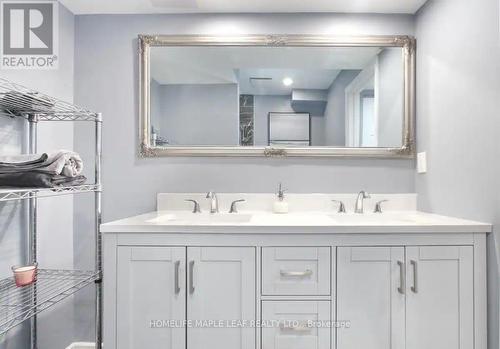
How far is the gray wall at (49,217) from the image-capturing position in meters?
1.42

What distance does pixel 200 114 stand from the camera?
5.98ft

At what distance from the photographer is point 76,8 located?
1.77 metres

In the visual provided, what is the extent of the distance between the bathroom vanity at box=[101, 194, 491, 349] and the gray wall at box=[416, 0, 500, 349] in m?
0.16

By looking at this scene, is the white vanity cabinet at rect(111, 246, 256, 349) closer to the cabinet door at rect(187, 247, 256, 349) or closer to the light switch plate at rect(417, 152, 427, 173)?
the cabinet door at rect(187, 247, 256, 349)

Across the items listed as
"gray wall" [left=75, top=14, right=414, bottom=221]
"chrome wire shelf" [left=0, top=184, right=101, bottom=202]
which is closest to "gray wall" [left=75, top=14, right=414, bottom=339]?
"gray wall" [left=75, top=14, right=414, bottom=221]

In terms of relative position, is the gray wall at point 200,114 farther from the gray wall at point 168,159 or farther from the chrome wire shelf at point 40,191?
the chrome wire shelf at point 40,191

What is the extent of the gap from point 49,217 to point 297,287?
1430 mm

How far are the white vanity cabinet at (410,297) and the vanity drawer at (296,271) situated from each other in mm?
77

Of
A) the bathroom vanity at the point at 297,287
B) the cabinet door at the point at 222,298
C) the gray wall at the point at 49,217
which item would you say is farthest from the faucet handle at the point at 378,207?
the gray wall at the point at 49,217

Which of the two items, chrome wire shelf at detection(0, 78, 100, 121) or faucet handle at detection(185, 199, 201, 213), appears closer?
chrome wire shelf at detection(0, 78, 100, 121)

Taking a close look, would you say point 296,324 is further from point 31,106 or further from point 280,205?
point 31,106

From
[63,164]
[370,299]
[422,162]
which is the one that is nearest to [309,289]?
[370,299]

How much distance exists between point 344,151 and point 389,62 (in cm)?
62

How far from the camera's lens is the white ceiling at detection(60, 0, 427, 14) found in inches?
67.0
